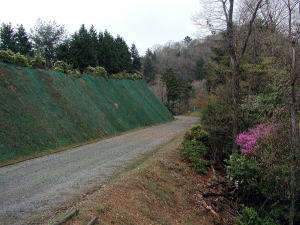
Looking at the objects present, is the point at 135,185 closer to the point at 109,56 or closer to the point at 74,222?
the point at 74,222

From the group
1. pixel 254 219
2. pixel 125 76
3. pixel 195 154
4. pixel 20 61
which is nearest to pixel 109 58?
pixel 125 76

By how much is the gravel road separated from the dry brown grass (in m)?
0.95

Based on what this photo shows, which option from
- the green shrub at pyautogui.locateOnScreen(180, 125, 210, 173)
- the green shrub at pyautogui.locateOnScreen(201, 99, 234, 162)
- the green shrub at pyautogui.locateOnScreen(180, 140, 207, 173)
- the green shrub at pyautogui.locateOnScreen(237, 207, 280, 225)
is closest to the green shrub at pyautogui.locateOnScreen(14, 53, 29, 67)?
the green shrub at pyautogui.locateOnScreen(180, 125, 210, 173)

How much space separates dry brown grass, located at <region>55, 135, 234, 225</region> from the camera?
7.72 meters

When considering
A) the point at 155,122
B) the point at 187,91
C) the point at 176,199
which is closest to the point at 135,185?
the point at 176,199

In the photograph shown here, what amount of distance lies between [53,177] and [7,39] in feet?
96.3

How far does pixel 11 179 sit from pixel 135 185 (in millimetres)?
4008

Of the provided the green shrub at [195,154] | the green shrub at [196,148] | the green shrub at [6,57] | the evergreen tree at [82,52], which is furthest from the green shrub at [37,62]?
the green shrub at [195,154]

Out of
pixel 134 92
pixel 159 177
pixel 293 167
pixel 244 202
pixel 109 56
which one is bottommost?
pixel 244 202

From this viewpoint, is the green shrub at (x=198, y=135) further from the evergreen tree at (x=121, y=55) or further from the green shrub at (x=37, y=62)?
the evergreen tree at (x=121, y=55)

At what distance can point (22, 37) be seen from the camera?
36000mm

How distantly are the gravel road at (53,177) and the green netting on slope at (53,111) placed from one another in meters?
1.56

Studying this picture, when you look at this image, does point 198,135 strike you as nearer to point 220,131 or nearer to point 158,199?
point 220,131

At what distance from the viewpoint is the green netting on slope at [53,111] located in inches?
614
